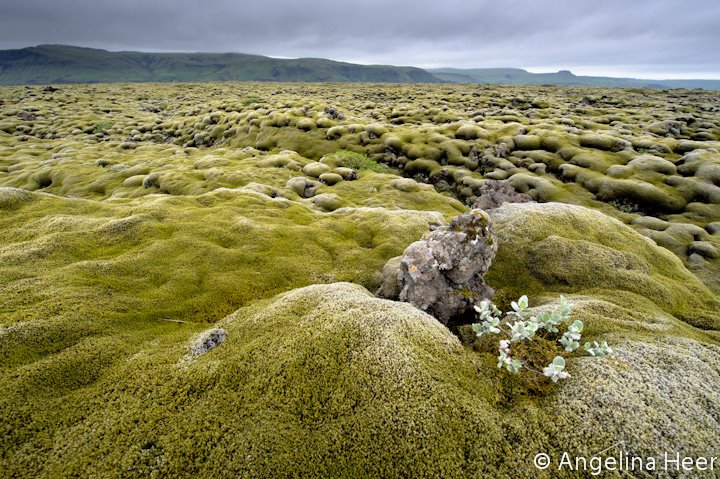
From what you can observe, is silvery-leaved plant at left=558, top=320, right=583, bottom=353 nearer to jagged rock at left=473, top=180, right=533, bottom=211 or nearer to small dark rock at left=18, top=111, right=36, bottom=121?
jagged rock at left=473, top=180, right=533, bottom=211

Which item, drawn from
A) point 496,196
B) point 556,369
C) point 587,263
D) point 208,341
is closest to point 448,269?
point 556,369

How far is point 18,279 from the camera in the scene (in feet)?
31.3

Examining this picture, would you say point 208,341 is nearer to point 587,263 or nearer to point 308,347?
point 308,347

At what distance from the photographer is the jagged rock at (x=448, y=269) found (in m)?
10.6

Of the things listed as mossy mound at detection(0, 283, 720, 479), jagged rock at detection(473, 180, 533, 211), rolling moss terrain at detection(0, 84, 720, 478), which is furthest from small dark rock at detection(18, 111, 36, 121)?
mossy mound at detection(0, 283, 720, 479)

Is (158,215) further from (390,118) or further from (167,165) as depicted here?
(390,118)

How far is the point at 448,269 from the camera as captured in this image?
426 inches

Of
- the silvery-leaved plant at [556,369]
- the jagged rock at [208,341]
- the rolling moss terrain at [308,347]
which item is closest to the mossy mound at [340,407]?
the rolling moss terrain at [308,347]

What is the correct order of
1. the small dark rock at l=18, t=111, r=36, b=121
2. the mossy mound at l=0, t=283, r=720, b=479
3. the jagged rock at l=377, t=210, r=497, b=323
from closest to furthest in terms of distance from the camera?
the mossy mound at l=0, t=283, r=720, b=479 < the jagged rock at l=377, t=210, r=497, b=323 < the small dark rock at l=18, t=111, r=36, b=121

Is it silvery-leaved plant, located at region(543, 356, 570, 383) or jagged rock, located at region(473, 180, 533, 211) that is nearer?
silvery-leaved plant, located at region(543, 356, 570, 383)

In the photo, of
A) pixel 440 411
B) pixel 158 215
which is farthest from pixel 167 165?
pixel 440 411

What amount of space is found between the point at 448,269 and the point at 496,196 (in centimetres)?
1853

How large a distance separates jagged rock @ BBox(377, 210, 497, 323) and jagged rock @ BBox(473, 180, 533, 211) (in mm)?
14511

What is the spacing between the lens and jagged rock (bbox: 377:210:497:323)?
10.6 meters
